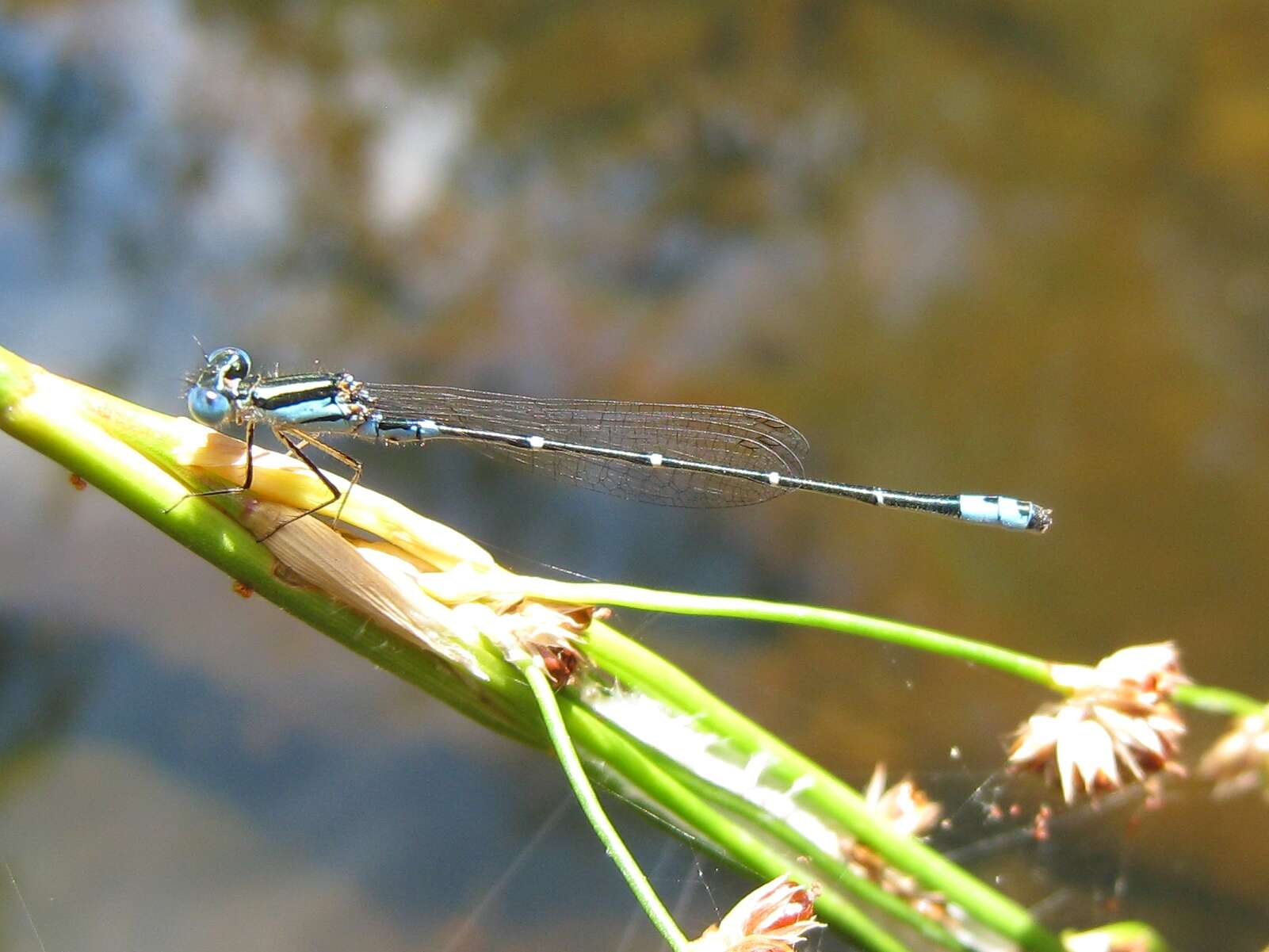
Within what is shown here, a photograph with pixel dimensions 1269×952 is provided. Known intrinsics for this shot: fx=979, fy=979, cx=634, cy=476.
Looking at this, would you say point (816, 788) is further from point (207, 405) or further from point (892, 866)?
point (207, 405)

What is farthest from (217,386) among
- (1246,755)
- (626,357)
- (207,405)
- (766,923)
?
(626,357)

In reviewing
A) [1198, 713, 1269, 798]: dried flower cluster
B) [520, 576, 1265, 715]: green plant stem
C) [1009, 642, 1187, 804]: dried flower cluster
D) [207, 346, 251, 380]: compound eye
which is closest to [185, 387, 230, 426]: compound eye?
[207, 346, 251, 380]: compound eye

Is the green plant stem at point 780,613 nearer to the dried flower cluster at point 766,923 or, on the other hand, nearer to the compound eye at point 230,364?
the dried flower cluster at point 766,923

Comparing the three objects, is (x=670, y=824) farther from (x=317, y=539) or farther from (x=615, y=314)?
(x=615, y=314)

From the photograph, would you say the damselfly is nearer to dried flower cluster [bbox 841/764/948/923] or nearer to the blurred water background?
the blurred water background

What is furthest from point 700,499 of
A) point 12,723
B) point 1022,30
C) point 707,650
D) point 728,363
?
point 1022,30

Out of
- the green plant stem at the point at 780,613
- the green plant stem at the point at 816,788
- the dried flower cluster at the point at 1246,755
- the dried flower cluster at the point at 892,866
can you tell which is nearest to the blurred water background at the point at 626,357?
the dried flower cluster at the point at 892,866
